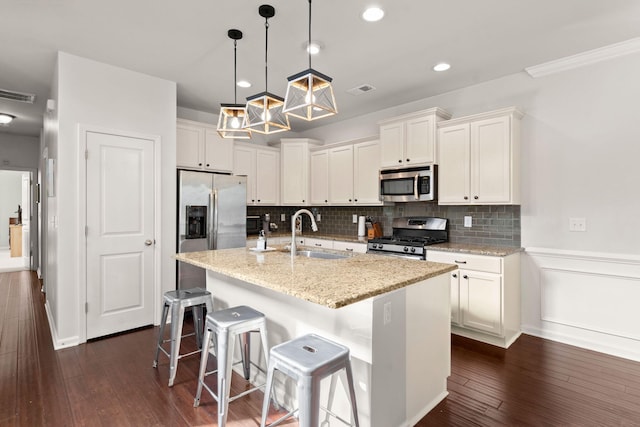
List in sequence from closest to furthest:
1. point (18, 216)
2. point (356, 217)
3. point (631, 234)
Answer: point (631, 234) < point (356, 217) < point (18, 216)

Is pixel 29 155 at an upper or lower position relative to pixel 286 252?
upper

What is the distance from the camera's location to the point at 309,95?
1957mm

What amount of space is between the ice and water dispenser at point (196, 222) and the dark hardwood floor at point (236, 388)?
1.19m

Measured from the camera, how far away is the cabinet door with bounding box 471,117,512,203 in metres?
3.31

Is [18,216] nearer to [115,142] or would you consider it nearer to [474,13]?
[115,142]

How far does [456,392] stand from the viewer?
7.62ft

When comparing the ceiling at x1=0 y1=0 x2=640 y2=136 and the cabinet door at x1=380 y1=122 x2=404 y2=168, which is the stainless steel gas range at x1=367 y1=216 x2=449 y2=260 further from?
the ceiling at x1=0 y1=0 x2=640 y2=136

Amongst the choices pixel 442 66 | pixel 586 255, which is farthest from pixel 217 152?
pixel 586 255

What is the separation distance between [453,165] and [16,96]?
17.4 feet

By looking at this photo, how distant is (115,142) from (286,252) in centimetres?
210

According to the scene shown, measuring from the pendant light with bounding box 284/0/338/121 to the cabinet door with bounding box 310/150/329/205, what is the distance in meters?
2.93

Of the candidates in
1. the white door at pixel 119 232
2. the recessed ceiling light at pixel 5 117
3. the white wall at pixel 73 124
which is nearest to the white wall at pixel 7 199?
the recessed ceiling light at pixel 5 117

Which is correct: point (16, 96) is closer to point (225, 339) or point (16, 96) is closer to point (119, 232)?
point (119, 232)

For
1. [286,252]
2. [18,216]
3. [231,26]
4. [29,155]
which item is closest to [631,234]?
[286,252]
